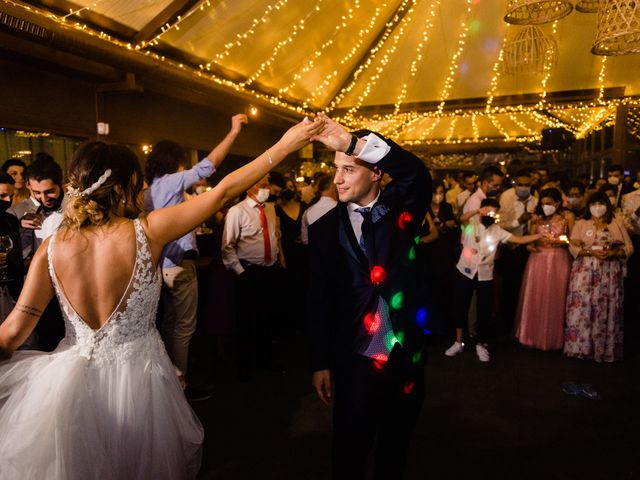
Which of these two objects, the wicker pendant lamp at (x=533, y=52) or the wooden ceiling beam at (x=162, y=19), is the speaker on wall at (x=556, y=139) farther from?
the wooden ceiling beam at (x=162, y=19)

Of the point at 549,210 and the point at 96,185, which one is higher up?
the point at 96,185

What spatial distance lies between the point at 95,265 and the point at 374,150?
1017 millimetres

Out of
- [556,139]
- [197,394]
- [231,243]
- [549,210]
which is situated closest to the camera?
[197,394]

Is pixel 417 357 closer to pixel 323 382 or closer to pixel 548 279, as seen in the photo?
pixel 323 382

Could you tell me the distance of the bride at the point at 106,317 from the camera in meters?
1.50

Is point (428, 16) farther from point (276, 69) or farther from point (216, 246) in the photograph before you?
point (216, 246)

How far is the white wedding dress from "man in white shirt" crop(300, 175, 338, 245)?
2843mm

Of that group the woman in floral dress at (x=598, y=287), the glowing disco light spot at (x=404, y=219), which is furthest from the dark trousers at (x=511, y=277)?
the glowing disco light spot at (x=404, y=219)

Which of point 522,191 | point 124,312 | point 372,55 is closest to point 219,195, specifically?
point 124,312

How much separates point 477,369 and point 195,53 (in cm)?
526

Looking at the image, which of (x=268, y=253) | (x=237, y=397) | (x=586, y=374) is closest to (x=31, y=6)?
(x=268, y=253)

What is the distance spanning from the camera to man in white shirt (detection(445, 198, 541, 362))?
4.30 metres

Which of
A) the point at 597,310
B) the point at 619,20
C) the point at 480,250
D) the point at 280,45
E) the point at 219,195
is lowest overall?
the point at 597,310

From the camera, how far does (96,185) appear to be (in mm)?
1536
